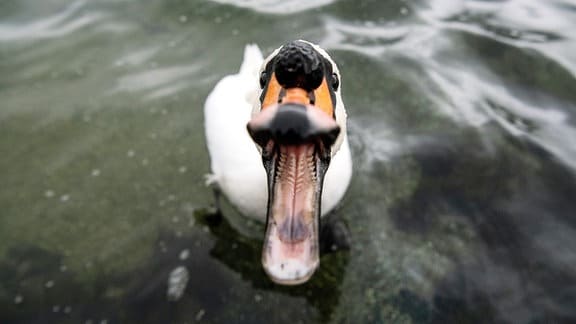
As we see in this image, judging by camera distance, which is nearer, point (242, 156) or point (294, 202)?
point (294, 202)

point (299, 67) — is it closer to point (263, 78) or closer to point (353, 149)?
point (263, 78)

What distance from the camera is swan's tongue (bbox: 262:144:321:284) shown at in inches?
89.8

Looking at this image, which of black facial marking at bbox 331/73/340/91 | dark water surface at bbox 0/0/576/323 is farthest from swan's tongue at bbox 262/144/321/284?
dark water surface at bbox 0/0/576/323

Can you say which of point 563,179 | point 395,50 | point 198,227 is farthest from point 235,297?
point 395,50

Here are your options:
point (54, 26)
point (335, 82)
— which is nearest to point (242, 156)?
point (335, 82)

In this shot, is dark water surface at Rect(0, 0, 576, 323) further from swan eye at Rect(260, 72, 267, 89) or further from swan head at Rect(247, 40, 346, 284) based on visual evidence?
swan eye at Rect(260, 72, 267, 89)

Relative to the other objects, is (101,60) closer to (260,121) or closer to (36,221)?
(36,221)

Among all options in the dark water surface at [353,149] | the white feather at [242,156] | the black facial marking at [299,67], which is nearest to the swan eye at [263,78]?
the white feather at [242,156]

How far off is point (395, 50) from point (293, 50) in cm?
370

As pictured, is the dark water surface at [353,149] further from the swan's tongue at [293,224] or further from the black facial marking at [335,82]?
the black facial marking at [335,82]

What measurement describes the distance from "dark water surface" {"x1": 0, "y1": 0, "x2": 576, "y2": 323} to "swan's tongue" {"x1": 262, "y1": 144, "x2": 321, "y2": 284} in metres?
1.23

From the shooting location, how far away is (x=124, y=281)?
3684mm

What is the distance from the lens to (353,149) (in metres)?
4.65

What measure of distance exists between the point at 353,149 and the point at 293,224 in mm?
2402
